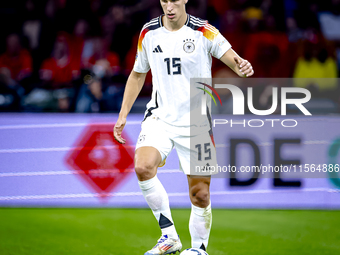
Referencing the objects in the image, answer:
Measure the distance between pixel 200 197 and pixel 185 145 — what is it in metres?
0.36

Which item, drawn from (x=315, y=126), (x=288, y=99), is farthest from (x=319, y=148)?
(x=288, y=99)

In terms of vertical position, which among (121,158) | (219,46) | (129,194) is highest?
(219,46)

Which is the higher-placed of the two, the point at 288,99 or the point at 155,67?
the point at 155,67

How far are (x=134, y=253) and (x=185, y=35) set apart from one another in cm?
162

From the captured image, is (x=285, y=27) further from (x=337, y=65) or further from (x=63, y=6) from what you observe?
(x=63, y=6)

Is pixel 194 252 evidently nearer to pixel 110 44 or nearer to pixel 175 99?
pixel 175 99

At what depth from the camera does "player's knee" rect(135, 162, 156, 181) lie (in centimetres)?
296

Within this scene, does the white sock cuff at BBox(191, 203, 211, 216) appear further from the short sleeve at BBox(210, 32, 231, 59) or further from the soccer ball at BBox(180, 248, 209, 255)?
the short sleeve at BBox(210, 32, 231, 59)

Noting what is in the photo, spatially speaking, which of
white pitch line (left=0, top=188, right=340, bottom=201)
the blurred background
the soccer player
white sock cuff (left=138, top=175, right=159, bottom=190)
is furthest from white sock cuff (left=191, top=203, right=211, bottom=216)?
the blurred background

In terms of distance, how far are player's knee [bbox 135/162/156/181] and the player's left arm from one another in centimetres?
81

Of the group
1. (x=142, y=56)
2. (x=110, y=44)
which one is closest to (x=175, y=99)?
(x=142, y=56)

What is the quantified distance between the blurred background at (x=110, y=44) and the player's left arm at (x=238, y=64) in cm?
246

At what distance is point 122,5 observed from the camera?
23.0ft

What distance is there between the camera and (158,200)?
10.1 feet
